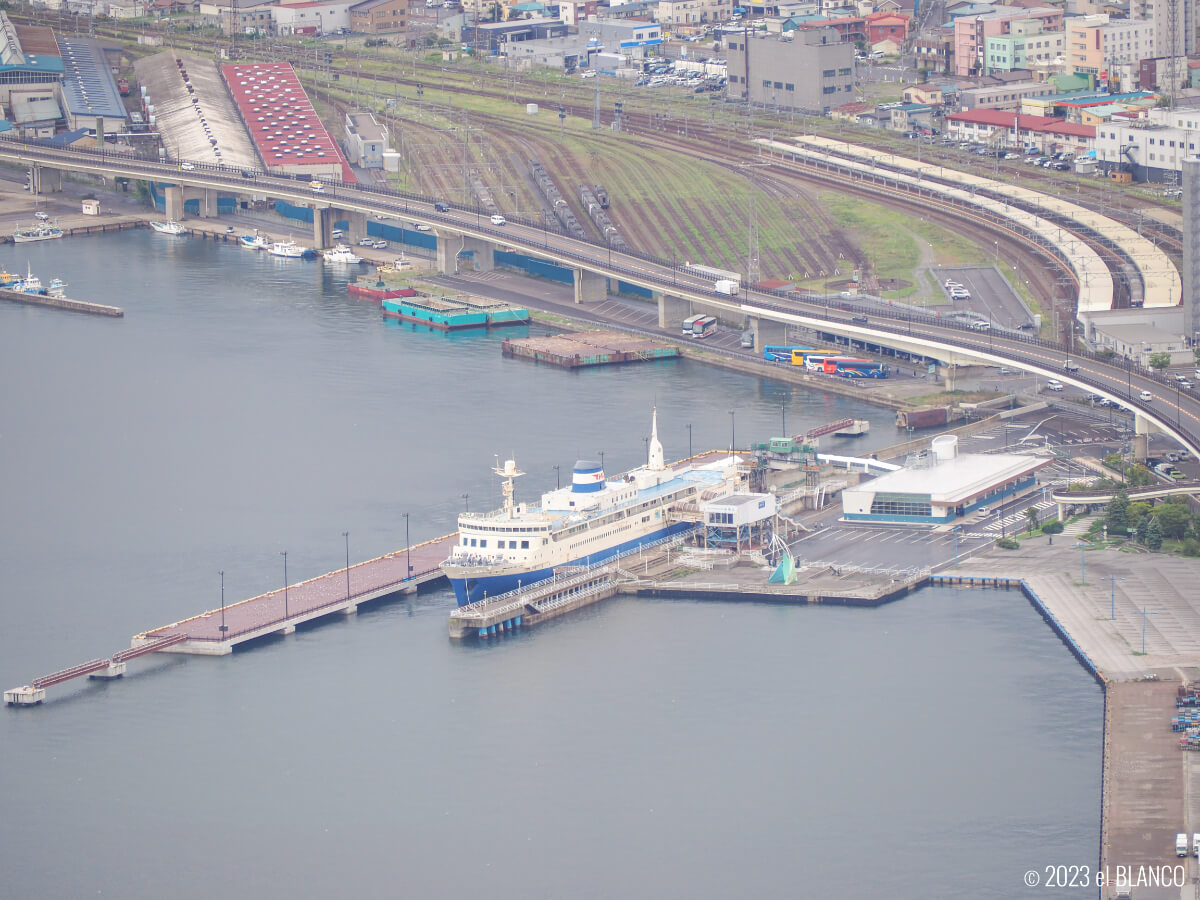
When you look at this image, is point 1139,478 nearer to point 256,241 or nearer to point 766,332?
point 766,332

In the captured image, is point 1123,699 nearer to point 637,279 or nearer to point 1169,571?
point 1169,571

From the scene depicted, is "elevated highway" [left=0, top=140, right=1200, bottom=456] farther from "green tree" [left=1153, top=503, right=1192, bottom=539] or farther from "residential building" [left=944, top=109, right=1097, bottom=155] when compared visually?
"residential building" [left=944, top=109, right=1097, bottom=155]

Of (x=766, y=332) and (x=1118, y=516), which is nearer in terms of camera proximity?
(x=1118, y=516)

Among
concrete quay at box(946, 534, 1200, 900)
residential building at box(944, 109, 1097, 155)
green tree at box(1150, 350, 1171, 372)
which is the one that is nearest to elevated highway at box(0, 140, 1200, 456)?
green tree at box(1150, 350, 1171, 372)

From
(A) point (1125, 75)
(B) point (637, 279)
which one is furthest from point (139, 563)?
(A) point (1125, 75)

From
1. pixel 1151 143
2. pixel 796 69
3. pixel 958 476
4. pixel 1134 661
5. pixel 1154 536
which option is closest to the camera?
pixel 1134 661

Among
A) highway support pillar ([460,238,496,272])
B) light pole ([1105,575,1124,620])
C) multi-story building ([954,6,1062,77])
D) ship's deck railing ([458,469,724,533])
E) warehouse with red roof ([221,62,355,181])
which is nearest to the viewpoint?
light pole ([1105,575,1124,620])

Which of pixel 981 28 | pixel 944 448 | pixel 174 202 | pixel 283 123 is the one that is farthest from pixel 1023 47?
pixel 944 448
